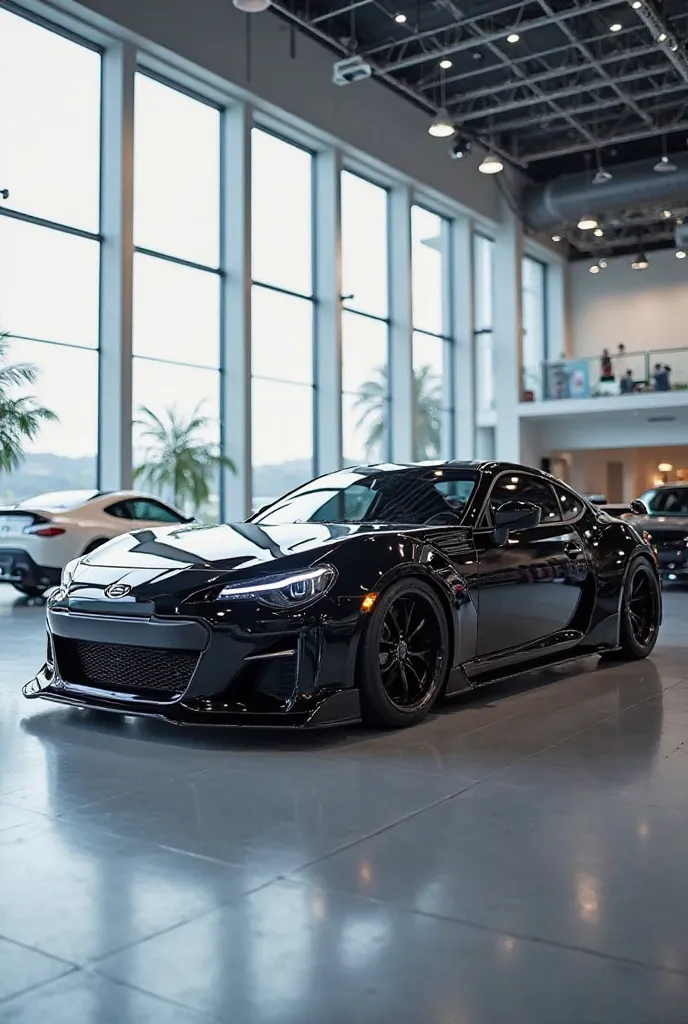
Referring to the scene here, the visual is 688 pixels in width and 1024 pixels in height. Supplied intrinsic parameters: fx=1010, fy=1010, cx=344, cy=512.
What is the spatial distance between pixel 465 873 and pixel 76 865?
103 cm

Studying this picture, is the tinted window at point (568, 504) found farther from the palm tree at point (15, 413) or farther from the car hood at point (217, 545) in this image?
the palm tree at point (15, 413)

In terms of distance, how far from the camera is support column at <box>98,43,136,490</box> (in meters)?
14.4

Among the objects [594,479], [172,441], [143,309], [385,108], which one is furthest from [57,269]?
[594,479]

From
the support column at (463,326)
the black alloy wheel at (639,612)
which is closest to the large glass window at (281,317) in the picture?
the support column at (463,326)

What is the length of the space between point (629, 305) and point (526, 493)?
23688 mm

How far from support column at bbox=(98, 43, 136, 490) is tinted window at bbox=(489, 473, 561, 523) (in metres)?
9.71

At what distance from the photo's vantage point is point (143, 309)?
15.3 m

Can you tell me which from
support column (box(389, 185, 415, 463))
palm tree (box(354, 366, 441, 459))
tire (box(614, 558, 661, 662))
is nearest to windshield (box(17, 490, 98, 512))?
tire (box(614, 558, 661, 662))

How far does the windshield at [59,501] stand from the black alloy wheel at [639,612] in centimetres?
627

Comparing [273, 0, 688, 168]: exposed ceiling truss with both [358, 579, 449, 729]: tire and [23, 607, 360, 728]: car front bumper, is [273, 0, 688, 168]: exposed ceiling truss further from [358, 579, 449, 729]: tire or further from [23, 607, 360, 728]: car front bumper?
[23, 607, 360, 728]: car front bumper

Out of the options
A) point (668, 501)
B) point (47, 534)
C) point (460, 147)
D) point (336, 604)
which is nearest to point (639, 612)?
point (336, 604)

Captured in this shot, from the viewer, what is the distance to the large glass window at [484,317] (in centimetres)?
2486

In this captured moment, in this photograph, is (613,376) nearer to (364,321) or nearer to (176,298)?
(364,321)

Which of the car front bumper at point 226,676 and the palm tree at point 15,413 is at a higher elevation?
the palm tree at point 15,413
